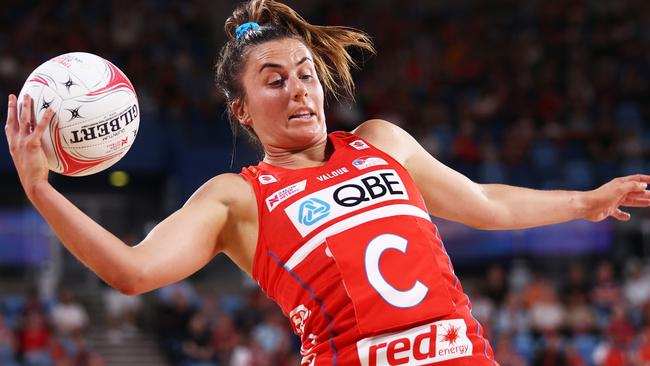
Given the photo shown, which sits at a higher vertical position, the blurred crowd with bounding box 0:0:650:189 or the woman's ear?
the woman's ear

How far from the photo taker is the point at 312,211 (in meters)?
3.76

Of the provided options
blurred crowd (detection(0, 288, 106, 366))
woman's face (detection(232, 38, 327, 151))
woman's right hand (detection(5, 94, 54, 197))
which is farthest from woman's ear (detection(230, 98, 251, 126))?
blurred crowd (detection(0, 288, 106, 366))

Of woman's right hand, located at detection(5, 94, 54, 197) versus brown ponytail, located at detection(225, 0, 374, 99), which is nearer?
woman's right hand, located at detection(5, 94, 54, 197)

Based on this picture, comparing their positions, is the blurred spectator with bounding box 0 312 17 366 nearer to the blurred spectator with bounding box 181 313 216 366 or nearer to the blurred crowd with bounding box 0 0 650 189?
the blurred spectator with bounding box 181 313 216 366

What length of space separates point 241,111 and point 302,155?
→ 0.40 metres

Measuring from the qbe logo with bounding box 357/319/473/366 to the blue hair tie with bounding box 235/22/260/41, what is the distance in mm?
1583

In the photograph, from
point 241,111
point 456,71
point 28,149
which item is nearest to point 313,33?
point 241,111

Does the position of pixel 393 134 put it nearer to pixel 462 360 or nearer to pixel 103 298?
pixel 462 360

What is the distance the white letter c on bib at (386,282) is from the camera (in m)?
3.60

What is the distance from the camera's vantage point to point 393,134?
14.0 ft

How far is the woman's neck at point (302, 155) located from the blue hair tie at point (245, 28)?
56 cm

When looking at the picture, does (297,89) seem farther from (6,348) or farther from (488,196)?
(6,348)

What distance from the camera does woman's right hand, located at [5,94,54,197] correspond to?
10.6ft

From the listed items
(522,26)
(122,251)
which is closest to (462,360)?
(122,251)
